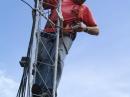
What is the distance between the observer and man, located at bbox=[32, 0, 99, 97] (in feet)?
23.6

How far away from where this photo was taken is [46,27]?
7586 millimetres

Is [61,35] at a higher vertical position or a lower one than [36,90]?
higher

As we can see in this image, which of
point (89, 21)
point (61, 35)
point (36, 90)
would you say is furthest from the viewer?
point (89, 21)

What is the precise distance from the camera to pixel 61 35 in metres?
7.51

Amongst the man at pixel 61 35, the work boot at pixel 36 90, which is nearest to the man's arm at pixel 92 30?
the man at pixel 61 35

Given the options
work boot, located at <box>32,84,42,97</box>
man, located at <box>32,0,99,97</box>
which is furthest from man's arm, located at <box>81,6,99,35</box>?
work boot, located at <box>32,84,42,97</box>

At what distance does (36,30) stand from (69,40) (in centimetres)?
56

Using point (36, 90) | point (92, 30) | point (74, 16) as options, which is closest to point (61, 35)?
point (74, 16)

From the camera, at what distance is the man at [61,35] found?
23.6 ft

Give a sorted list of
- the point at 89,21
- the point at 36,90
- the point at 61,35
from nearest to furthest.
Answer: the point at 36,90
the point at 61,35
the point at 89,21

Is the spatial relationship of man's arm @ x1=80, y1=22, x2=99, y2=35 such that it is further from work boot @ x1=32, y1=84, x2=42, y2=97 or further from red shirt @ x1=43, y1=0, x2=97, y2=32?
work boot @ x1=32, y1=84, x2=42, y2=97

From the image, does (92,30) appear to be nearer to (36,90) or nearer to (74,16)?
(74,16)

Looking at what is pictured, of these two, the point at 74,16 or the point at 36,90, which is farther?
the point at 74,16

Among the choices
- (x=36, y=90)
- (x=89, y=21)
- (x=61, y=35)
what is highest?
(x=89, y=21)
